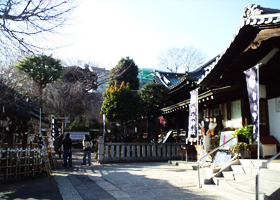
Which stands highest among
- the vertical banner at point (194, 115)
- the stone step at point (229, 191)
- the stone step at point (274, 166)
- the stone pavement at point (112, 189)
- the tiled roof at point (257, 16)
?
the tiled roof at point (257, 16)

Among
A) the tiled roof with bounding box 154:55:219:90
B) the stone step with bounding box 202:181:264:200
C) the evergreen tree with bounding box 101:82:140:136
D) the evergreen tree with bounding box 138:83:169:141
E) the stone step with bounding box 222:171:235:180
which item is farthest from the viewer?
the tiled roof with bounding box 154:55:219:90

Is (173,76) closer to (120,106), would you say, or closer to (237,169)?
(120,106)

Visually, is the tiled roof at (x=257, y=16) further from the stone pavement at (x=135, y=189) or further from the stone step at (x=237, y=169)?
the stone pavement at (x=135, y=189)

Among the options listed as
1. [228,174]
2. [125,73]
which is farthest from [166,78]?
[228,174]

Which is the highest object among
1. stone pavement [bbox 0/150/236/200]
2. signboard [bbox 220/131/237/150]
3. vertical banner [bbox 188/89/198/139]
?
vertical banner [bbox 188/89/198/139]

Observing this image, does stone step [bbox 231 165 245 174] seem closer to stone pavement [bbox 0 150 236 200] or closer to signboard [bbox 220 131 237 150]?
stone pavement [bbox 0 150 236 200]

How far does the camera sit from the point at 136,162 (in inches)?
561

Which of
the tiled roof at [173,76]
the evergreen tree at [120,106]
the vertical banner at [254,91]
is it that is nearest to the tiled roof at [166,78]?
the tiled roof at [173,76]

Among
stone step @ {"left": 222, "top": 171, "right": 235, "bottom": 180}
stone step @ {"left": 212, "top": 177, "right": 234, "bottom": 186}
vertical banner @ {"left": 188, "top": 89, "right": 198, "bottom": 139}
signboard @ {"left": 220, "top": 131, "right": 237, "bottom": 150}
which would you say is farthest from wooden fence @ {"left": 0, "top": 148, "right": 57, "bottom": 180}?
signboard @ {"left": 220, "top": 131, "right": 237, "bottom": 150}

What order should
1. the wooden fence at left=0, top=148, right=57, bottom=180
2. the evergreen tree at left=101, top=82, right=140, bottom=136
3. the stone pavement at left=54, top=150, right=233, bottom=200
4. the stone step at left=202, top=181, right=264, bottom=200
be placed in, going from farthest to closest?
the evergreen tree at left=101, top=82, right=140, bottom=136 < the wooden fence at left=0, top=148, right=57, bottom=180 < the stone pavement at left=54, top=150, right=233, bottom=200 < the stone step at left=202, top=181, right=264, bottom=200

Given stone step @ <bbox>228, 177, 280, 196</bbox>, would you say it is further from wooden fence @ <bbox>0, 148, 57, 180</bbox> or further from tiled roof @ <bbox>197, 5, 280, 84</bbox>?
wooden fence @ <bbox>0, 148, 57, 180</bbox>

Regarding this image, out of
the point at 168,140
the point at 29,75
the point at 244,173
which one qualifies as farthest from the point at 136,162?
the point at 29,75

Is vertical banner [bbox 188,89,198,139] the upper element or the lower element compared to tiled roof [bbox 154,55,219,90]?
lower

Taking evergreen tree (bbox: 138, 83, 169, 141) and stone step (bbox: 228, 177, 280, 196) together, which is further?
evergreen tree (bbox: 138, 83, 169, 141)
